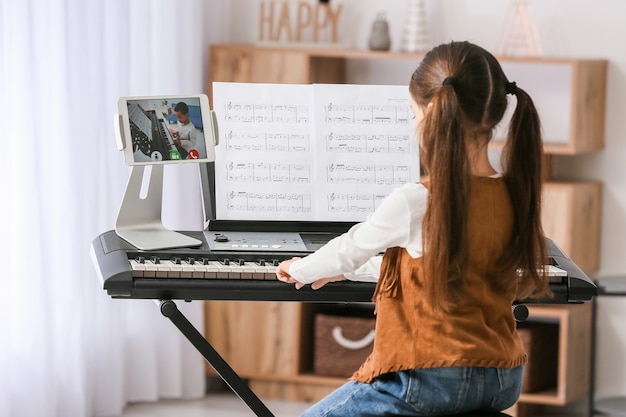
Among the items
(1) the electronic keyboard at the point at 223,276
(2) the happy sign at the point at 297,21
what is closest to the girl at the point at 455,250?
(1) the electronic keyboard at the point at 223,276

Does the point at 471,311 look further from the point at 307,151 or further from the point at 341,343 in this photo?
the point at 341,343

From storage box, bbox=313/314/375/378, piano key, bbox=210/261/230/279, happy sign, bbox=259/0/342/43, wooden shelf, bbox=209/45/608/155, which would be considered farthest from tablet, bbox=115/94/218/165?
happy sign, bbox=259/0/342/43

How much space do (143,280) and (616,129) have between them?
2.24 meters

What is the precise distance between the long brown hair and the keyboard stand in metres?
0.64

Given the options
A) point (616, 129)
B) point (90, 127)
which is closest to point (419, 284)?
point (90, 127)

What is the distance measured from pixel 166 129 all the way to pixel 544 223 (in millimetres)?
1764

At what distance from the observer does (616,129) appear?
12.6ft

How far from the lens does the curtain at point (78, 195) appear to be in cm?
319

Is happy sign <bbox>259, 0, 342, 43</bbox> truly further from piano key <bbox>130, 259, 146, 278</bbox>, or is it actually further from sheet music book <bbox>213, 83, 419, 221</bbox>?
piano key <bbox>130, 259, 146, 278</bbox>

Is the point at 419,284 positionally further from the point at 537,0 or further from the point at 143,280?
the point at 537,0

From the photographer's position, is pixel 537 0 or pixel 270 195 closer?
pixel 270 195

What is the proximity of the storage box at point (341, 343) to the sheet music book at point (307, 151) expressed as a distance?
1427mm

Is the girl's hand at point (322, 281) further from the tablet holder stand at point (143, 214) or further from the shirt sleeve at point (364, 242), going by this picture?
the tablet holder stand at point (143, 214)

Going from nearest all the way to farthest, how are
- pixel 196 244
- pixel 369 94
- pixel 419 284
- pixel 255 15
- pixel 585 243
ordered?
pixel 419 284 → pixel 196 244 → pixel 369 94 → pixel 585 243 → pixel 255 15
